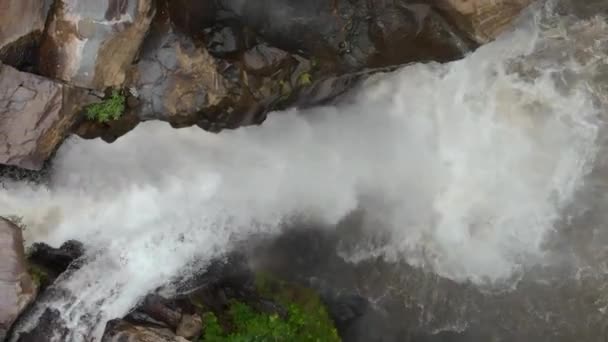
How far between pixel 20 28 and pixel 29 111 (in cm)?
107

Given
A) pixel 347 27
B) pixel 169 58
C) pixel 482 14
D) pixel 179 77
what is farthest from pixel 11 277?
pixel 482 14

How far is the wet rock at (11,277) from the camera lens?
7551 millimetres

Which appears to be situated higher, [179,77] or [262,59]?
[262,59]

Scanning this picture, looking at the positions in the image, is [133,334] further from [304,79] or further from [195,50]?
[304,79]

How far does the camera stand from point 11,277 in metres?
7.59

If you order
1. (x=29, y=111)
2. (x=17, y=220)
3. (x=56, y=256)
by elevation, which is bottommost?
(x=56, y=256)

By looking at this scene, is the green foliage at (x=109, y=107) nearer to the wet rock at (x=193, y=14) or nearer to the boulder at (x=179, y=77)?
the boulder at (x=179, y=77)

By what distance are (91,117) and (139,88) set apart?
79 centimetres

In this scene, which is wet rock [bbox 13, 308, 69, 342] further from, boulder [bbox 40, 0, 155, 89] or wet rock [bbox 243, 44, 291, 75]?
wet rock [bbox 243, 44, 291, 75]

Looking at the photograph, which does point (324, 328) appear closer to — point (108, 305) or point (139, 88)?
point (108, 305)

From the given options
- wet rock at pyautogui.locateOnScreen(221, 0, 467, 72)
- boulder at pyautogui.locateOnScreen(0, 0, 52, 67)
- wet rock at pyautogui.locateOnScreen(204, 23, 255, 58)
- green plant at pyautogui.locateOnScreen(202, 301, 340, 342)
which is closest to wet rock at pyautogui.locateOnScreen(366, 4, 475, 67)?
wet rock at pyautogui.locateOnScreen(221, 0, 467, 72)

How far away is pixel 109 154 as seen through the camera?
350 inches

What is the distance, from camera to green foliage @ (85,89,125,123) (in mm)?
7820

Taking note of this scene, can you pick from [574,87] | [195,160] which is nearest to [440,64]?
[574,87]
